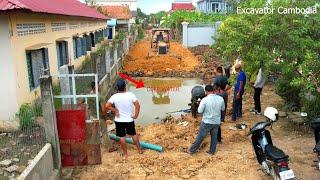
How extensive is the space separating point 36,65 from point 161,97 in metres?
4.98

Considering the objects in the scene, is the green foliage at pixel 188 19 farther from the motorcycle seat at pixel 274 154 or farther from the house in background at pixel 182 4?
the house in background at pixel 182 4

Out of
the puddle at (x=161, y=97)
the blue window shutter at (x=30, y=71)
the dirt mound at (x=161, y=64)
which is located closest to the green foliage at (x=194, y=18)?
the dirt mound at (x=161, y=64)

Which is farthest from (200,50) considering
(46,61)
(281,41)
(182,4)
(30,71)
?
(182,4)

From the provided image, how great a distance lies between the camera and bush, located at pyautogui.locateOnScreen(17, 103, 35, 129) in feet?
27.3

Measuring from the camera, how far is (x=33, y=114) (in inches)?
333

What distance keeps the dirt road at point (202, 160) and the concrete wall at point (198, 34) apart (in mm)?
21404

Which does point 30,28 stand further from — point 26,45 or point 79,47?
point 79,47

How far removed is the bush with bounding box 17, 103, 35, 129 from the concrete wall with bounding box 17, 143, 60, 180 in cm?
296

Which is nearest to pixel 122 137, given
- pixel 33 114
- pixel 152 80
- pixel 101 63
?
pixel 33 114

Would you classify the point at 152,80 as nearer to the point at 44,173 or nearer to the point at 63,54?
the point at 63,54

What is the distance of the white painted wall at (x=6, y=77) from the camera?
8.17 meters

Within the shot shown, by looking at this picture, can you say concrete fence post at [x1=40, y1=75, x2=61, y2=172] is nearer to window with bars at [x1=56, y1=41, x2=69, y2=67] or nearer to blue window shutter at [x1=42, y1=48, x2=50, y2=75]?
blue window shutter at [x1=42, y1=48, x2=50, y2=75]

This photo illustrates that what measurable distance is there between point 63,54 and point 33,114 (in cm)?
648

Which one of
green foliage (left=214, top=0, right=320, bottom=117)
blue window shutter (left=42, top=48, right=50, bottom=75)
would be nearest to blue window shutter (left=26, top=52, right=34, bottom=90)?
blue window shutter (left=42, top=48, right=50, bottom=75)
